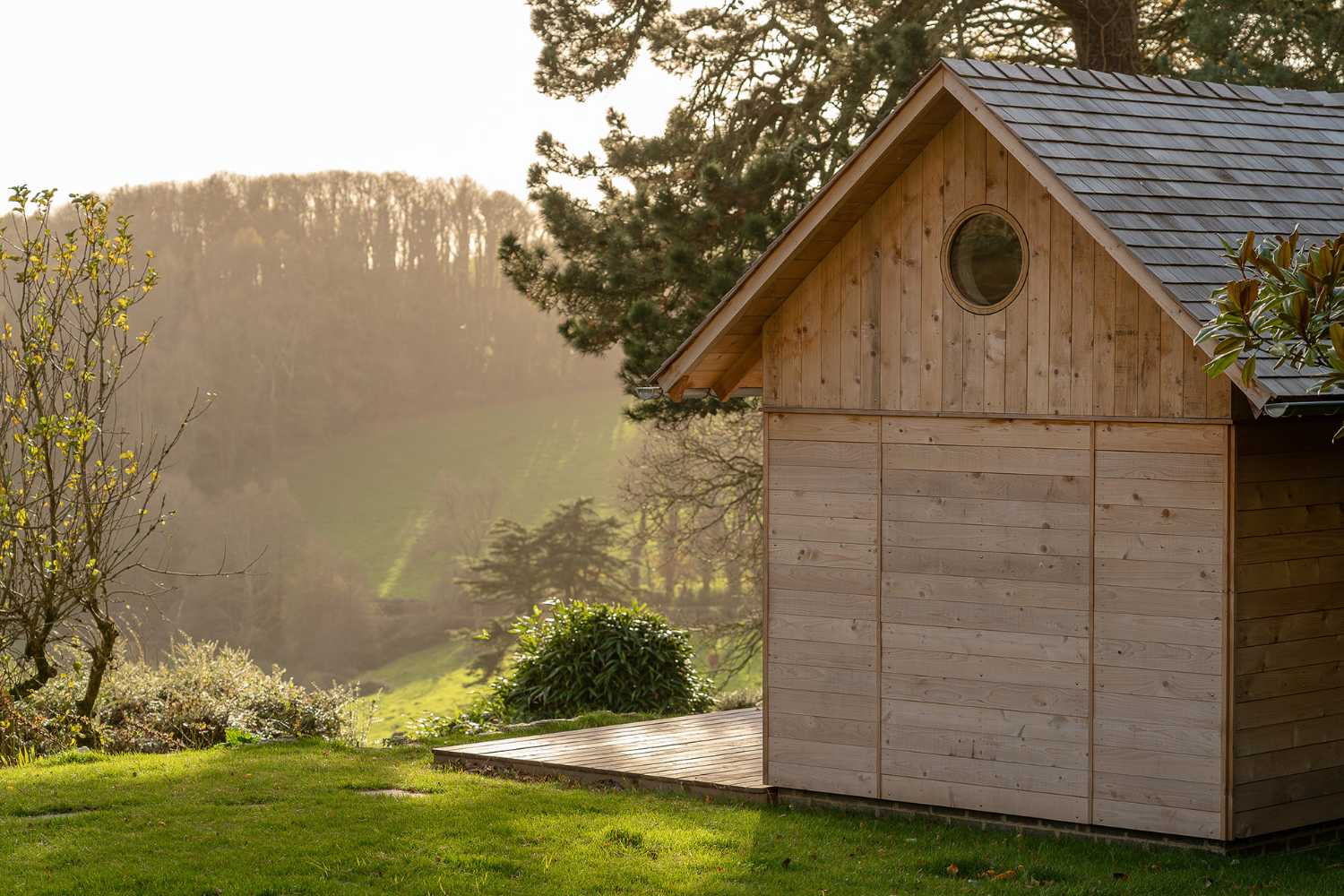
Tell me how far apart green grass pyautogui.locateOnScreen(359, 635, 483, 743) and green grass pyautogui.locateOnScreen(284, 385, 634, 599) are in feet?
18.5

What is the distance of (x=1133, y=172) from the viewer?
8391 mm

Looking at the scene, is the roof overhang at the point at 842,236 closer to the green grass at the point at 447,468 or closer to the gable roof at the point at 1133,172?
the gable roof at the point at 1133,172

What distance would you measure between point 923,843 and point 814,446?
254cm

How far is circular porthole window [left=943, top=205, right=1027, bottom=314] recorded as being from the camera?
8.57 m

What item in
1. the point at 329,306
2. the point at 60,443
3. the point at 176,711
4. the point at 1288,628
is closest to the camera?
the point at 1288,628

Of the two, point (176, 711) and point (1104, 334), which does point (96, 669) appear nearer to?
point (176, 711)

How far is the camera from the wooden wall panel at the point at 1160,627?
25.8ft

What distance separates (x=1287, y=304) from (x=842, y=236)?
13.2 ft

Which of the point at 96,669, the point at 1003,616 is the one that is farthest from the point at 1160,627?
the point at 96,669

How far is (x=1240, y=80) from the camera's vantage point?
14539 millimetres

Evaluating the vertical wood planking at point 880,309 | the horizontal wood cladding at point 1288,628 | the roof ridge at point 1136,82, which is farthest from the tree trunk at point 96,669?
the horizontal wood cladding at point 1288,628

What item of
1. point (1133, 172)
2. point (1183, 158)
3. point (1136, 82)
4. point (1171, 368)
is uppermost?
point (1136, 82)

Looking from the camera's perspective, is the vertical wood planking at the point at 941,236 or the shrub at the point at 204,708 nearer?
the vertical wood planking at the point at 941,236

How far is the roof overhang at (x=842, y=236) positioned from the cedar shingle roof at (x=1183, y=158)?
72 millimetres
